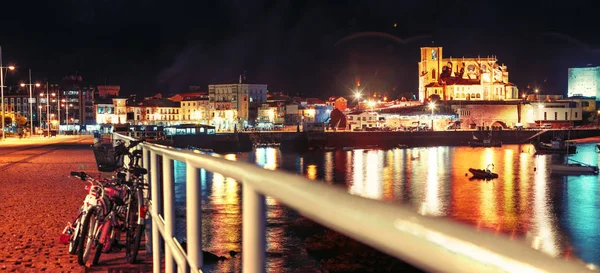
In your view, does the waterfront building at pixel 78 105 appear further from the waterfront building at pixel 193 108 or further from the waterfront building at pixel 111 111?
the waterfront building at pixel 193 108

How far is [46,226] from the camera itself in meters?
10.4

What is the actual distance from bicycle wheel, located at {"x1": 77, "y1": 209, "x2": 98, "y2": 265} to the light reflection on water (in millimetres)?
988

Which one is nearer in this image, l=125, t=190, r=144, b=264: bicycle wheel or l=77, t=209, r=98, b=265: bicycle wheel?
l=77, t=209, r=98, b=265: bicycle wheel

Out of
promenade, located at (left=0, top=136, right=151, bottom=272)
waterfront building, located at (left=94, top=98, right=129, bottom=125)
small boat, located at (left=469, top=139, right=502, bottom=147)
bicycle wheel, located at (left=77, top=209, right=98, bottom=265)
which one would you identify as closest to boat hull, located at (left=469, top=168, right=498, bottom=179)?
promenade, located at (left=0, top=136, right=151, bottom=272)

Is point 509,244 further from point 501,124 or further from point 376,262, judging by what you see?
point 501,124

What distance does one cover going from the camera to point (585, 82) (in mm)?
152000

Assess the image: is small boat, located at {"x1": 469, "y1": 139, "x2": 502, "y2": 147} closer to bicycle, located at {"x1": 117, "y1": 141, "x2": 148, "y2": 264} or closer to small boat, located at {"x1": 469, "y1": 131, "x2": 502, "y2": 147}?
small boat, located at {"x1": 469, "y1": 131, "x2": 502, "y2": 147}

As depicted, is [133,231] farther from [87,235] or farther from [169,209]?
[169,209]

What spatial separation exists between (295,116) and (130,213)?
127 metres

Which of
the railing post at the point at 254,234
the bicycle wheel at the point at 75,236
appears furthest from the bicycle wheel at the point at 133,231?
the railing post at the point at 254,234

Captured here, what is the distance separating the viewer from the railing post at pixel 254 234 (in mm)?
2041

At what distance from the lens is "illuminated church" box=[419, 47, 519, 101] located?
134 meters

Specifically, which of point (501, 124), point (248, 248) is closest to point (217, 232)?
point (248, 248)

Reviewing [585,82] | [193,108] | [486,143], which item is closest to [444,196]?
[486,143]
